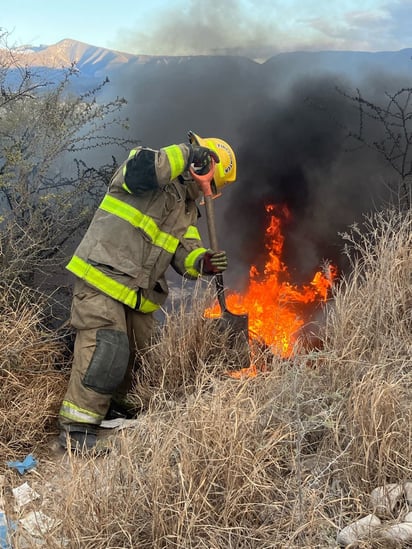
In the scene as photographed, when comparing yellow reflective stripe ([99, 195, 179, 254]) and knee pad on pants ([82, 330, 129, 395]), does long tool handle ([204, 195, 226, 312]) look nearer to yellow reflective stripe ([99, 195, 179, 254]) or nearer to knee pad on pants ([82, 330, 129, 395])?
yellow reflective stripe ([99, 195, 179, 254])

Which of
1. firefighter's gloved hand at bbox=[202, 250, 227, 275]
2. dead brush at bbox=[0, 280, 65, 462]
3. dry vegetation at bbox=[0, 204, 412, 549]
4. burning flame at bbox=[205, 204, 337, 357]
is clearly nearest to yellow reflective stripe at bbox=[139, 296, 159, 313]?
firefighter's gloved hand at bbox=[202, 250, 227, 275]

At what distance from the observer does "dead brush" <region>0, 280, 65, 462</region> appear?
3.17 meters

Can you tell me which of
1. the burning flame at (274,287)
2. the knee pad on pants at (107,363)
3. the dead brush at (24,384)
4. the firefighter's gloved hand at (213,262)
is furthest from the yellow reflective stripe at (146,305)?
the burning flame at (274,287)

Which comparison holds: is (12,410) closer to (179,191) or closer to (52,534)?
(52,534)

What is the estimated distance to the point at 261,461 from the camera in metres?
2.12

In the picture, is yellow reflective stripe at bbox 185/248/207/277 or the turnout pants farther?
yellow reflective stripe at bbox 185/248/207/277

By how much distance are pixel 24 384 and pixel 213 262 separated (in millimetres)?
1547

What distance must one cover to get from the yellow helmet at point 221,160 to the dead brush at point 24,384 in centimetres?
173

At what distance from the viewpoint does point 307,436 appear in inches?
97.0

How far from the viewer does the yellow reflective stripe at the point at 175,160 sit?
3.40 metres

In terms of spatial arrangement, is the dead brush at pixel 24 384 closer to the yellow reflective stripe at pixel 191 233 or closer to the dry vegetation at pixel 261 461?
the dry vegetation at pixel 261 461

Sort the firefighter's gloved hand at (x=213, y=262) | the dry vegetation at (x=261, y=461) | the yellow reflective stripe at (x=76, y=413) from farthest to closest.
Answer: the firefighter's gloved hand at (x=213, y=262) < the yellow reflective stripe at (x=76, y=413) < the dry vegetation at (x=261, y=461)

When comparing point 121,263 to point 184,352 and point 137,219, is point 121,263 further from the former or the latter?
point 184,352

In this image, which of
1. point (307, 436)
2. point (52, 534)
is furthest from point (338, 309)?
point (52, 534)
